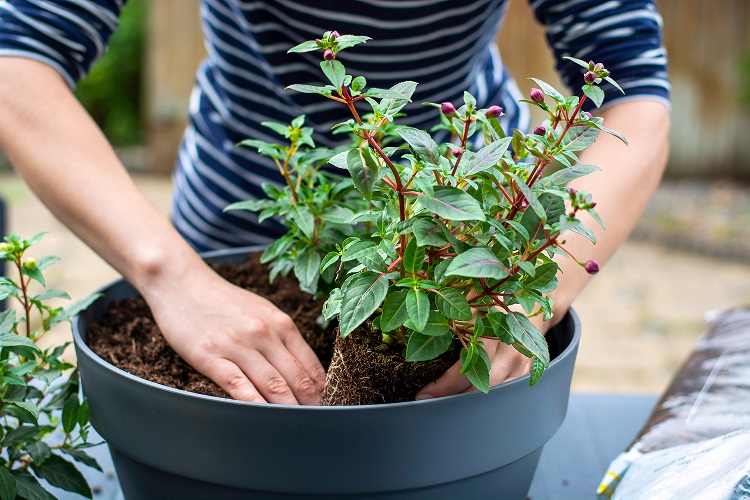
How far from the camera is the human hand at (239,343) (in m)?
0.79

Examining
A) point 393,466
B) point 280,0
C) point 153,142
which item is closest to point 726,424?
point 393,466

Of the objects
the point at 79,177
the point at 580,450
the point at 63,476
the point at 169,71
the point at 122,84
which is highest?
the point at 79,177

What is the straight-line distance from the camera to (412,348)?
0.68 metres

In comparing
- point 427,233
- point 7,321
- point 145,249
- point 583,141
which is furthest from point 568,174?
point 7,321

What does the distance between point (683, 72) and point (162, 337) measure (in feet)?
19.6

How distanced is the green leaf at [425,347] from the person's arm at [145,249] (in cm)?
17

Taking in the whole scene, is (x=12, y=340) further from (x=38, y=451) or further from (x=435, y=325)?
(x=435, y=325)

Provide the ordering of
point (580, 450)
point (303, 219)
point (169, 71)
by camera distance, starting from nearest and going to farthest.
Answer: point (303, 219) < point (580, 450) < point (169, 71)

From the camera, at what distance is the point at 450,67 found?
137 cm

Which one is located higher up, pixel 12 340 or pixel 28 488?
pixel 12 340

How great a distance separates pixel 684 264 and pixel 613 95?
12.8ft

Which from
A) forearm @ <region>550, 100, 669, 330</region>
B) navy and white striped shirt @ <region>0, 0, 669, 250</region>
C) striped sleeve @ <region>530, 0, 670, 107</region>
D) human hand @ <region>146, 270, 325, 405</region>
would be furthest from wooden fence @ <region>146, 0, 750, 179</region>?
human hand @ <region>146, 270, 325, 405</region>

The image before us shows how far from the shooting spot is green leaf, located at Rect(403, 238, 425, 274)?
0.67m

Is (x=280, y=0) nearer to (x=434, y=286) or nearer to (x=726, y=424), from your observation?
(x=434, y=286)
